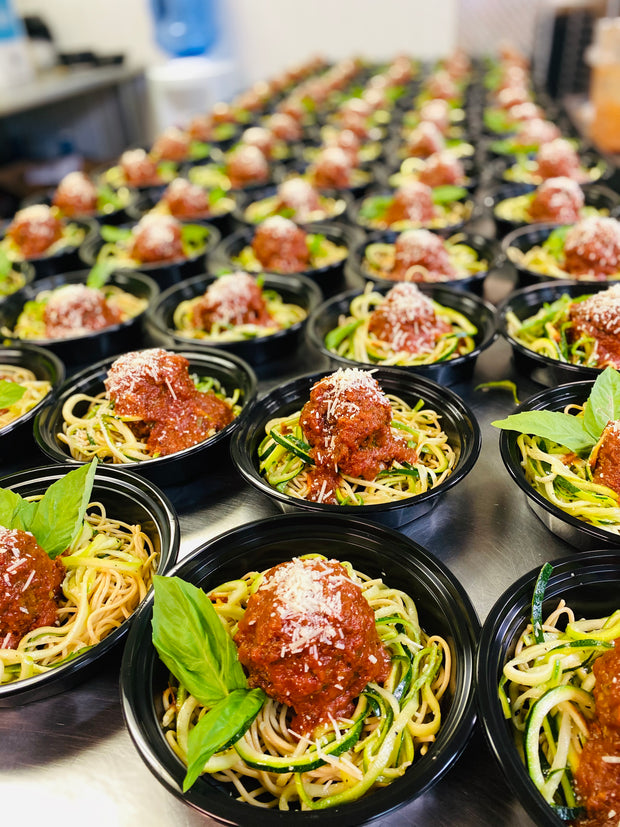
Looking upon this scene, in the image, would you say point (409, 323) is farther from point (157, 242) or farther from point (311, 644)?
point (157, 242)

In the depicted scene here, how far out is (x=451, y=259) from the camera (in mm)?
4078

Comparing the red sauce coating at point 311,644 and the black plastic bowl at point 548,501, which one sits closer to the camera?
the red sauce coating at point 311,644

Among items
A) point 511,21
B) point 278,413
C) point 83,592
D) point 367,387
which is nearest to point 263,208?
A: point 278,413

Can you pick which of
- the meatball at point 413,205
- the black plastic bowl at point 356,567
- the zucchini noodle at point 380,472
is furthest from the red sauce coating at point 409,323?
the meatball at point 413,205

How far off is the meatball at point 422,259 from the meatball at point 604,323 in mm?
1058

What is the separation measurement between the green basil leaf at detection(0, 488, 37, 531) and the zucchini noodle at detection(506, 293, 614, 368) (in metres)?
2.21

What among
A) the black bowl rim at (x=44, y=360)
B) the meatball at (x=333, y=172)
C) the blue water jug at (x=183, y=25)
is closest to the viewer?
the black bowl rim at (x=44, y=360)

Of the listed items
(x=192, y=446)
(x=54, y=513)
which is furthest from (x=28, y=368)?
(x=54, y=513)

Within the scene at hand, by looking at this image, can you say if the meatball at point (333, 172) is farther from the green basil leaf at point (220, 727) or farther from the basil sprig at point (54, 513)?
the green basil leaf at point (220, 727)

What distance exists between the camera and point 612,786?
52.9 inches

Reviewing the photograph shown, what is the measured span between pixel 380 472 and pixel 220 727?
1.12 m

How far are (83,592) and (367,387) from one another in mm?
1177

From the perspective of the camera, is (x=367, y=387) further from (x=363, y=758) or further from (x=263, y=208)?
(x=263, y=208)

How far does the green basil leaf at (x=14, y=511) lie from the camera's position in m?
1.98
